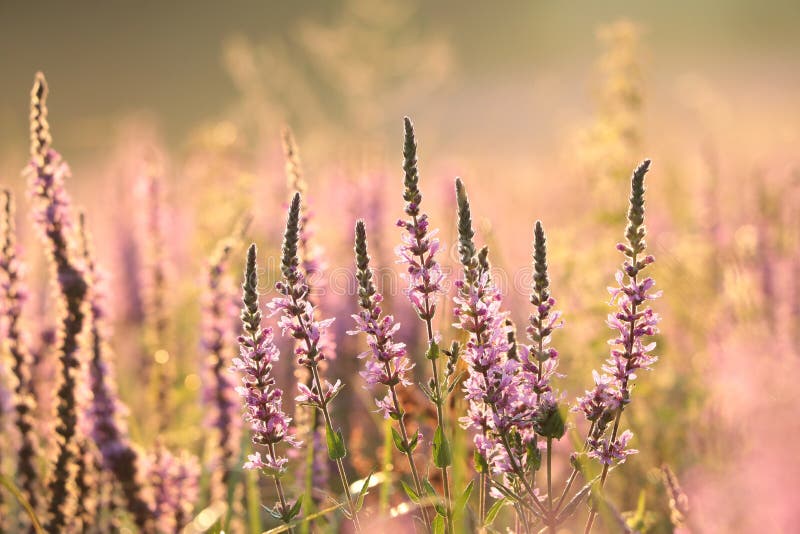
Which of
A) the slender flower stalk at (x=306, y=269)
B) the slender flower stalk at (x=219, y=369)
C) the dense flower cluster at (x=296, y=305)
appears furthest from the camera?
the slender flower stalk at (x=219, y=369)

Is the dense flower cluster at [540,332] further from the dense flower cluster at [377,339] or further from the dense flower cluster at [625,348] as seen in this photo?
the dense flower cluster at [377,339]

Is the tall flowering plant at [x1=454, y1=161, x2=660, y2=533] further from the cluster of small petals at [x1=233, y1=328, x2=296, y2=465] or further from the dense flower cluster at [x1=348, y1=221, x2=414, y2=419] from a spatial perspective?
the cluster of small petals at [x1=233, y1=328, x2=296, y2=465]

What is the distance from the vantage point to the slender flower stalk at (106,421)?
13.9ft

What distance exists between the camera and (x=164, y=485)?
4.37 meters

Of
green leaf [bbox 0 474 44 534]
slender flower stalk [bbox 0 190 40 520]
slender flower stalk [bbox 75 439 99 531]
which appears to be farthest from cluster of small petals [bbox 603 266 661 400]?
slender flower stalk [bbox 0 190 40 520]

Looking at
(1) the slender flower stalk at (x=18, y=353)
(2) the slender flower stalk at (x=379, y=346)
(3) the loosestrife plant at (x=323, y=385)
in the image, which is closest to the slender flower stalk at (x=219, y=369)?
(3) the loosestrife plant at (x=323, y=385)

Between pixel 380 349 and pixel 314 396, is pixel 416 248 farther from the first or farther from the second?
pixel 314 396

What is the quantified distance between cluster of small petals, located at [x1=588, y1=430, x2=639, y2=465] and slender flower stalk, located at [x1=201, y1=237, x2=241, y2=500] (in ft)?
8.94

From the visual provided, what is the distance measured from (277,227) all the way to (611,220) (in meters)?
4.29

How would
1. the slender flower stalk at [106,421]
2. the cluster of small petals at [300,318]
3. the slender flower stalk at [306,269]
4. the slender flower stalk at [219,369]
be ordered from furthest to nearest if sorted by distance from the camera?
the slender flower stalk at [219,369] → the slender flower stalk at [106,421] → the slender flower stalk at [306,269] → the cluster of small petals at [300,318]

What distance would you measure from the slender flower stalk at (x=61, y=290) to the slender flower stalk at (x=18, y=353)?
18 cm

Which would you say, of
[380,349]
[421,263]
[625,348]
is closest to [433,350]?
[380,349]

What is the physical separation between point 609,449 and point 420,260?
0.99 m

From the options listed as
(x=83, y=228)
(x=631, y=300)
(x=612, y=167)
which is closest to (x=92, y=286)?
(x=83, y=228)
